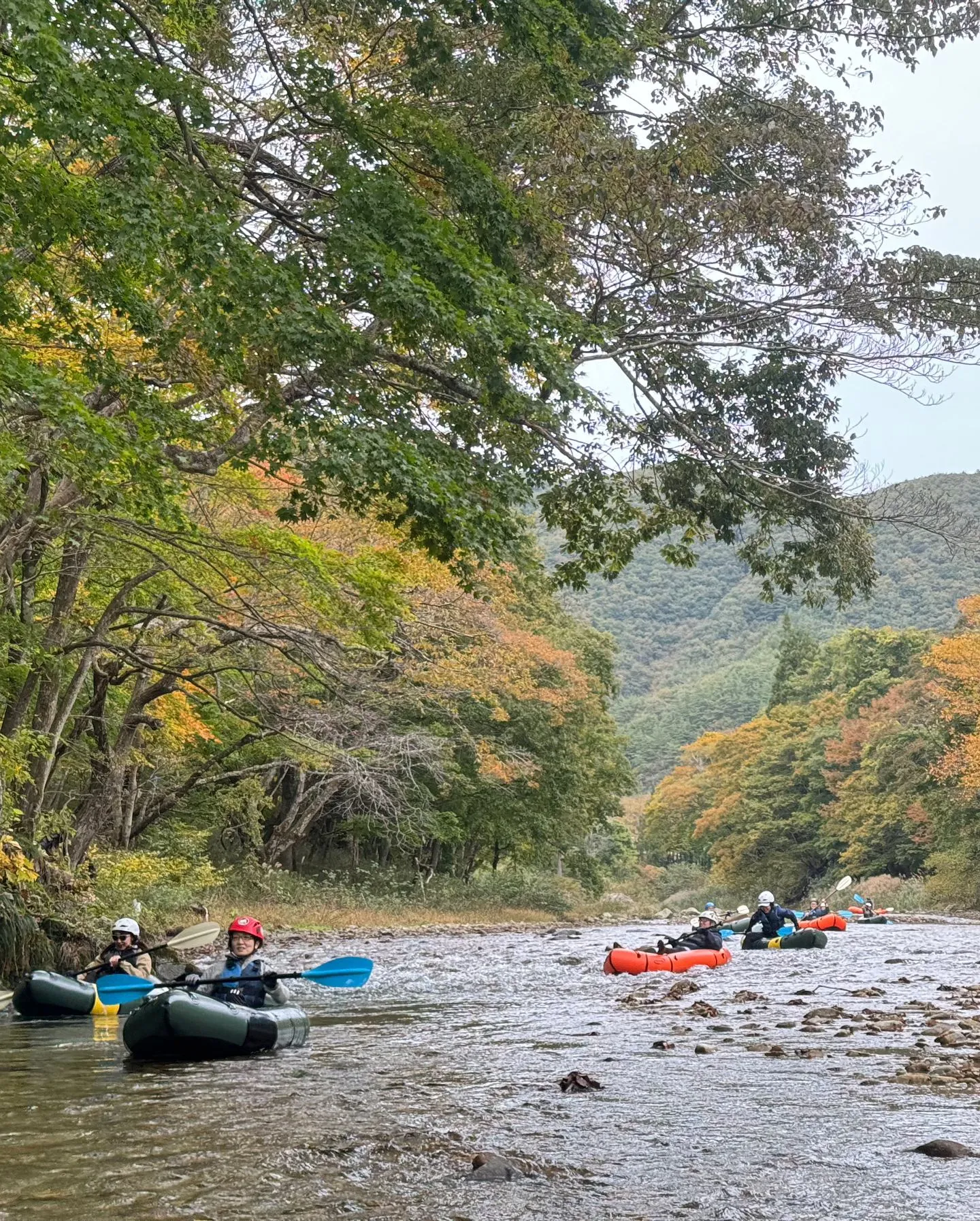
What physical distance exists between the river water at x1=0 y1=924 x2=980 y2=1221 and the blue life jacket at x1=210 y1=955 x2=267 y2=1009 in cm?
59

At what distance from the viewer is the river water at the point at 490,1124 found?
181 inches

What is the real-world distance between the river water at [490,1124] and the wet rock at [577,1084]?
10 centimetres

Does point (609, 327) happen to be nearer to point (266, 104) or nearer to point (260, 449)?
point (260, 449)

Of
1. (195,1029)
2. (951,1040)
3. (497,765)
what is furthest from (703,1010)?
(497,765)

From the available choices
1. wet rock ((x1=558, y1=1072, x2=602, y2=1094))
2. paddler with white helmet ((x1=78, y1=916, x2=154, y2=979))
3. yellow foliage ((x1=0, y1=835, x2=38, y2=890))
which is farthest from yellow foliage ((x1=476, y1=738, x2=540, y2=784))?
wet rock ((x1=558, y1=1072, x2=602, y2=1094))

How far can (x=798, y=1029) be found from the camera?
9.98 metres

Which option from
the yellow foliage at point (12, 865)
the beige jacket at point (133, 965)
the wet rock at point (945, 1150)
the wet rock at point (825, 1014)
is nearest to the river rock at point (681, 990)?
the wet rock at point (825, 1014)

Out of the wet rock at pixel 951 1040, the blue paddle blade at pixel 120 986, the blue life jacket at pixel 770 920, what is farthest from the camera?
the blue life jacket at pixel 770 920

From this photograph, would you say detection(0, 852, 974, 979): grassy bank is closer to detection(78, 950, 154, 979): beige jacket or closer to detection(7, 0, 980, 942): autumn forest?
detection(7, 0, 980, 942): autumn forest

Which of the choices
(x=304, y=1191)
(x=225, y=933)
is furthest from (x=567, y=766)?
(x=304, y=1191)

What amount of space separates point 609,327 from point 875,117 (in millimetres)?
3378

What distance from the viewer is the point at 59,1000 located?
36.0ft

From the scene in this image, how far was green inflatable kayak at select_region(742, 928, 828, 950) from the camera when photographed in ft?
65.5

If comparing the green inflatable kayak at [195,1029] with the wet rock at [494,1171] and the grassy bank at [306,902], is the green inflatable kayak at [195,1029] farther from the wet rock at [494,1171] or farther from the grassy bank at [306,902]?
the grassy bank at [306,902]
